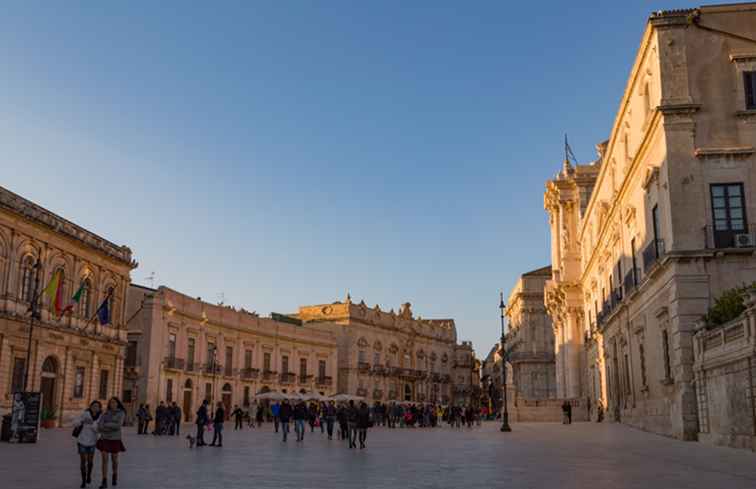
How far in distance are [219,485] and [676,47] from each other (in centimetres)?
1922

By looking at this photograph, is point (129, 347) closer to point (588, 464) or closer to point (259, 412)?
point (259, 412)

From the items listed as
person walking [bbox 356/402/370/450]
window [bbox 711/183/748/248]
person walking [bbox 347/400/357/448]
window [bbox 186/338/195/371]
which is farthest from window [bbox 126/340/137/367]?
window [bbox 711/183/748/248]

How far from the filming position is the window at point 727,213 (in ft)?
73.2

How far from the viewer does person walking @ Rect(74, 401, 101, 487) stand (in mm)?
11006

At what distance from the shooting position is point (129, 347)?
48125 mm

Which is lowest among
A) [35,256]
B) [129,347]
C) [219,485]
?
[219,485]

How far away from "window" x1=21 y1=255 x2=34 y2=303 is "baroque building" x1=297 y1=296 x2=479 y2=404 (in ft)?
136

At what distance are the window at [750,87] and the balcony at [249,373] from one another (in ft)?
142

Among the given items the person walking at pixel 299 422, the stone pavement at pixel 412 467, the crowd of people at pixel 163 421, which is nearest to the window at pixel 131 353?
the crowd of people at pixel 163 421

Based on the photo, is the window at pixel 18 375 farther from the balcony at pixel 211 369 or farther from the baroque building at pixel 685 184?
the baroque building at pixel 685 184

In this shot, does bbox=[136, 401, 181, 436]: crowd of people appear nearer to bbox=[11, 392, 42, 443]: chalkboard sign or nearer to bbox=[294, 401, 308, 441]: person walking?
bbox=[294, 401, 308, 441]: person walking

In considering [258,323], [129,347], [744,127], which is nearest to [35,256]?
[129,347]

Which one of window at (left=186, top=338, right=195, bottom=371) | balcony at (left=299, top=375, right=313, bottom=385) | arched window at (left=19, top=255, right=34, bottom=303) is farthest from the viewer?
balcony at (left=299, top=375, right=313, bottom=385)

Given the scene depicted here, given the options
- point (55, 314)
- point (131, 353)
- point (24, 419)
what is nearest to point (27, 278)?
point (55, 314)
